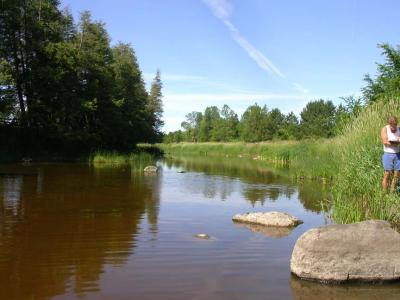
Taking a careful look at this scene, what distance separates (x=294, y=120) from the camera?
271 ft

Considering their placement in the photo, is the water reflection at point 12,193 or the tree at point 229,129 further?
the tree at point 229,129

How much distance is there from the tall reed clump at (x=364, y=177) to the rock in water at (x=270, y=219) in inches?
57.5

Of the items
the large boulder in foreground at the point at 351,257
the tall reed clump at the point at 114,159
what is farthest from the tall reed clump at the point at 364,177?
the tall reed clump at the point at 114,159

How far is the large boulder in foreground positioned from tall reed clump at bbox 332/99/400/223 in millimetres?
1563

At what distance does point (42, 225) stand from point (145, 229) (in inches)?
91.1

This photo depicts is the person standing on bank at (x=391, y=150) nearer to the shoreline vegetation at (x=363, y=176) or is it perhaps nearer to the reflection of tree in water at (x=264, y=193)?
the shoreline vegetation at (x=363, y=176)

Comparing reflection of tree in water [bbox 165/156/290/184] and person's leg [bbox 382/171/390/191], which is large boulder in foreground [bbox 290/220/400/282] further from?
reflection of tree in water [bbox 165/156/290/184]

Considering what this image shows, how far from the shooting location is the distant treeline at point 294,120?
68.6 ft

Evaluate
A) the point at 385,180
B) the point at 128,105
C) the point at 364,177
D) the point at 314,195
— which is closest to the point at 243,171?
the point at 314,195

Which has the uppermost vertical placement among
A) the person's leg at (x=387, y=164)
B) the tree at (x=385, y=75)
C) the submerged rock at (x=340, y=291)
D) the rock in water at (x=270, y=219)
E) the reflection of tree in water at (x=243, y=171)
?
the tree at (x=385, y=75)

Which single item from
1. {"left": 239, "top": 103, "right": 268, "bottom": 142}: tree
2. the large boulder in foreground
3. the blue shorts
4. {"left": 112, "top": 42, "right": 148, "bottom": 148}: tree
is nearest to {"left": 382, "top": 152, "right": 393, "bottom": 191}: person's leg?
the blue shorts

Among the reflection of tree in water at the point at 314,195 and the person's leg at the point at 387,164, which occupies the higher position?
the person's leg at the point at 387,164

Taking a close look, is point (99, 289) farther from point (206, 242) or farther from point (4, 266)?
point (206, 242)

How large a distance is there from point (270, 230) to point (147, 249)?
3.25 metres
